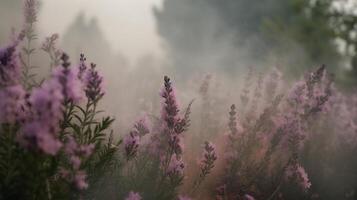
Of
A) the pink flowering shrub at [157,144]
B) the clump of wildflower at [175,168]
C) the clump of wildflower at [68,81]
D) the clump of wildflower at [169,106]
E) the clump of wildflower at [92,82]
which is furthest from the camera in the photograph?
the clump of wildflower at [175,168]

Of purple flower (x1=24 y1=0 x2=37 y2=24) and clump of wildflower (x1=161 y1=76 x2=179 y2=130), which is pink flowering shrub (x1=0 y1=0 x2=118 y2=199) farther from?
purple flower (x1=24 y1=0 x2=37 y2=24)

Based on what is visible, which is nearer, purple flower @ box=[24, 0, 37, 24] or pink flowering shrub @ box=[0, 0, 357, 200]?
pink flowering shrub @ box=[0, 0, 357, 200]

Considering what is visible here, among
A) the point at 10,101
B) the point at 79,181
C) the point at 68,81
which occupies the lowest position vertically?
the point at 79,181

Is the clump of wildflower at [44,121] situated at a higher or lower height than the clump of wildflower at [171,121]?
lower

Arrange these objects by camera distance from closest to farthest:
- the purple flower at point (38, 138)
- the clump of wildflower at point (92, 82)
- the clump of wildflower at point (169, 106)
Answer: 1. the purple flower at point (38, 138)
2. the clump of wildflower at point (92, 82)
3. the clump of wildflower at point (169, 106)

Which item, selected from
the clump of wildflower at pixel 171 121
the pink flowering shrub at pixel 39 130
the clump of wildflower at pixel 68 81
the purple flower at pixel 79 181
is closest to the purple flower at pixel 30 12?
the pink flowering shrub at pixel 39 130

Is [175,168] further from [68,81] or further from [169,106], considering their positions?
[68,81]

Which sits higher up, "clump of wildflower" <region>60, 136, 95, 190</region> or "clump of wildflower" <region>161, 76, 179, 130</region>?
"clump of wildflower" <region>161, 76, 179, 130</region>

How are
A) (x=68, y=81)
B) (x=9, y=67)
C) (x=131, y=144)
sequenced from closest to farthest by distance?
1. (x=68, y=81)
2. (x=9, y=67)
3. (x=131, y=144)

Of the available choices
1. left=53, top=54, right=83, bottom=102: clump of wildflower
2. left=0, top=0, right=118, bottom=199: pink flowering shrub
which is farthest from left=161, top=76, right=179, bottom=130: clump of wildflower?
left=53, top=54, right=83, bottom=102: clump of wildflower

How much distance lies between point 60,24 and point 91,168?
108ft

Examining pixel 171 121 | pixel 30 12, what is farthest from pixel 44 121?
pixel 30 12

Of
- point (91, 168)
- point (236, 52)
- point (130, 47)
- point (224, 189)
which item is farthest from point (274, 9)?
point (91, 168)

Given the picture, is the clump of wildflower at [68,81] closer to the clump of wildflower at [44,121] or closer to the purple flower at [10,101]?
the clump of wildflower at [44,121]
